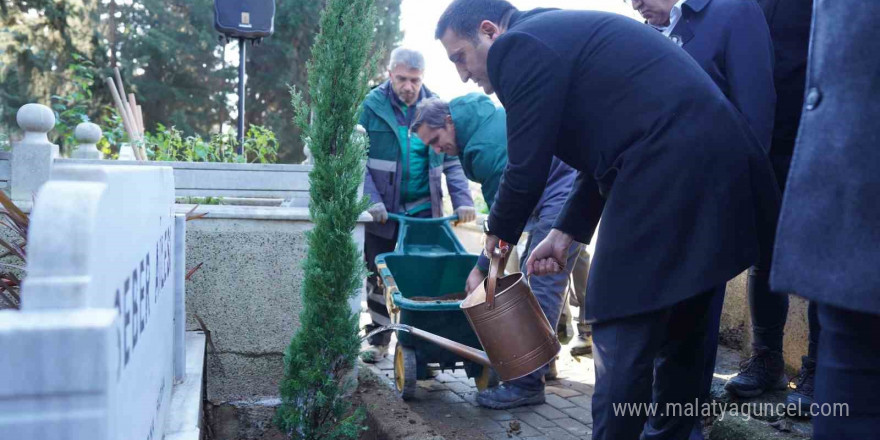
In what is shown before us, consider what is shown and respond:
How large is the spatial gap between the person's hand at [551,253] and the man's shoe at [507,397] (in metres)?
1.42

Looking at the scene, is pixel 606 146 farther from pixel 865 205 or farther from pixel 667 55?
pixel 865 205

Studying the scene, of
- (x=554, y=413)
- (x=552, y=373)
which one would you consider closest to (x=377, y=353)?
(x=552, y=373)

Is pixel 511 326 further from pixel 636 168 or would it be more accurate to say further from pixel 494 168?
pixel 494 168

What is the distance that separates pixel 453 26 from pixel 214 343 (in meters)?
2.16

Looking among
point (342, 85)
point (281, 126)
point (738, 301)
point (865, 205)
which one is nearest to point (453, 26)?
point (342, 85)

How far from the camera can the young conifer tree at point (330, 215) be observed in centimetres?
305

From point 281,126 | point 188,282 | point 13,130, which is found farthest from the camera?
point 281,126

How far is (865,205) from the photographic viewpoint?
4.40ft

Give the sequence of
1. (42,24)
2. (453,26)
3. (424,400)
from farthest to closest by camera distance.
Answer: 1. (42,24)
2. (424,400)
3. (453,26)

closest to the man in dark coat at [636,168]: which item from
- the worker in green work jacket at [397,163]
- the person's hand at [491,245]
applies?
the person's hand at [491,245]

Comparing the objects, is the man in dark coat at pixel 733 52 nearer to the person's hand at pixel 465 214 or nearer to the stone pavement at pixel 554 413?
the stone pavement at pixel 554 413

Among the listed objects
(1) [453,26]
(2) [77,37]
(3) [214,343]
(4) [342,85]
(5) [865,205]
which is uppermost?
(2) [77,37]

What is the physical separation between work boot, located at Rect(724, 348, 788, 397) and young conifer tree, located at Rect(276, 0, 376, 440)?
166 centimetres

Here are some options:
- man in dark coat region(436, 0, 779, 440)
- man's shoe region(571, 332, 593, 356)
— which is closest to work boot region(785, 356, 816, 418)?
man in dark coat region(436, 0, 779, 440)
